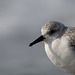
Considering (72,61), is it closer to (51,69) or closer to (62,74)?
(62,74)

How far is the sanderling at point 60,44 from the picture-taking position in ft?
26.2

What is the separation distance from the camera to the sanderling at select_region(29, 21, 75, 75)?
8000 millimetres

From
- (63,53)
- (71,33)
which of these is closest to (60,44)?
(63,53)

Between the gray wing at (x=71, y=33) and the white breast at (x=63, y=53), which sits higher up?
the gray wing at (x=71, y=33)

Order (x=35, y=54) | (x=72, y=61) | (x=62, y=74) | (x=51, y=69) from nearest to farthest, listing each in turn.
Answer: (x=72, y=61) → (x=62, y=74) → (x=51, y=69) → (x=35, y=54)

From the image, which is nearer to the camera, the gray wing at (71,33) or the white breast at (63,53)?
the white breast at (63,53)

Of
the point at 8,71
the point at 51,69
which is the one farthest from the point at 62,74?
the point at 8,71

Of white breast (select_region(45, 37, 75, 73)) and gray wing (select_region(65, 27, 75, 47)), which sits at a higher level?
gray wing (select_region(65, 27, 75, 47))

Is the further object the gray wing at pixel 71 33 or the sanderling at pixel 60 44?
the gray wing at pixel 71 33

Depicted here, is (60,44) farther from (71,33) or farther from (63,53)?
(71,33)

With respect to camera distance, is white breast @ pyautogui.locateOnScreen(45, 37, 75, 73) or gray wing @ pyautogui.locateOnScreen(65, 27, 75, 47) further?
gray wing @ pyautogui.locateOnScreen(65, 27, 75, 47)

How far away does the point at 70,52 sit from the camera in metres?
8.01

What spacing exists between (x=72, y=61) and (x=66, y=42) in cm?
36

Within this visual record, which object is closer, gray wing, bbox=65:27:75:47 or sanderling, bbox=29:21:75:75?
sanderling, bbox=29:21:75:75
